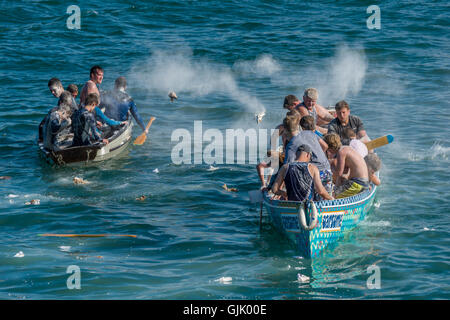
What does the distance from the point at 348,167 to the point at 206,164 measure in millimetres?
5707

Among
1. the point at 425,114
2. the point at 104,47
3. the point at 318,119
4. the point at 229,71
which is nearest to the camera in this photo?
the point at 318,119

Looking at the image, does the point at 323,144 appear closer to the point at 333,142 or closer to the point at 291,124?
the point at 333,142

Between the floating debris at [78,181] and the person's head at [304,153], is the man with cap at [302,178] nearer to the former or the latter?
the person's head at [304,153]

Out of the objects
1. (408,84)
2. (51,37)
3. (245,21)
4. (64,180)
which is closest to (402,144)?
(408,84)

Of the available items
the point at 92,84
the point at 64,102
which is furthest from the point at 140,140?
the point at 64,102

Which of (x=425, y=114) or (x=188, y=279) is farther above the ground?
(x=425, y=114)

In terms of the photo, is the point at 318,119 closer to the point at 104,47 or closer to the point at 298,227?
the point at 298,227

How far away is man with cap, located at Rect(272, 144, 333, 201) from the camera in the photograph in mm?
11008

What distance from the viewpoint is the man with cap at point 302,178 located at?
11008mm

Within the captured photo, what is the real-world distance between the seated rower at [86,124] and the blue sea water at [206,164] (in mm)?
701

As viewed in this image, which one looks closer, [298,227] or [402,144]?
[298,227]

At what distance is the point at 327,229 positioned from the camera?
36.7 ft

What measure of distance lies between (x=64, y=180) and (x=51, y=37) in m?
16.8

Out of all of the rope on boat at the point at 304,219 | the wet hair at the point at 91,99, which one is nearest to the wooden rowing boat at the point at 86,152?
the wet hair at the point at 91,99
